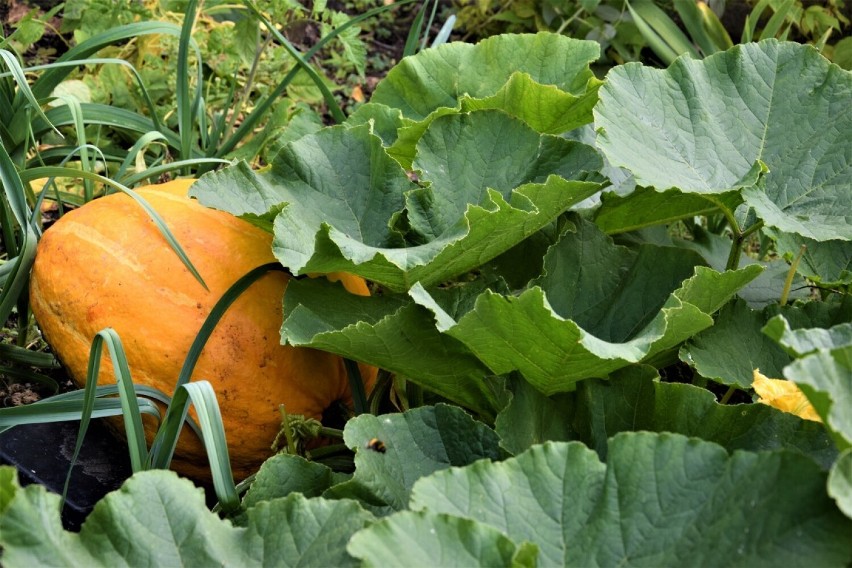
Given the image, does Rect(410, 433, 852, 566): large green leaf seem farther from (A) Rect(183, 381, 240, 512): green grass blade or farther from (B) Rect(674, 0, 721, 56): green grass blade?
(B) Rect(674, 0, 721, 56): green grass blade

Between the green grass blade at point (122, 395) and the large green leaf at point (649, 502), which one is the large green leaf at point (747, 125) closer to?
the large green leaf at point (649, 502)

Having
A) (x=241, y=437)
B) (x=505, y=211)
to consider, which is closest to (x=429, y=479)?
(x=505, y=211)

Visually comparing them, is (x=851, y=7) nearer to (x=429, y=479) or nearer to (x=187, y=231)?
(x=187, y=231)

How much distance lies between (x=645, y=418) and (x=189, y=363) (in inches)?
29.6

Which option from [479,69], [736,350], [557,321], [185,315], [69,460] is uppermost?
[479,69]

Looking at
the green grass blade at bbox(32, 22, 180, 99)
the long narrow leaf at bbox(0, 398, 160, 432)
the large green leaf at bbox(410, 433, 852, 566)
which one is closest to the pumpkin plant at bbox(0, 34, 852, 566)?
the large green leaf at bbox(410, 433, 852, 566)

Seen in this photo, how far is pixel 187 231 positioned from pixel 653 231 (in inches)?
39.1

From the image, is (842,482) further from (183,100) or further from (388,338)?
(183,100)

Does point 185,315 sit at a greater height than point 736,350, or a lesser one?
greater

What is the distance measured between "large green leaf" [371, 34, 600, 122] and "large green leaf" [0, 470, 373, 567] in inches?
42.3

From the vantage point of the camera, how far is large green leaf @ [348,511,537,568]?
3.36 feet

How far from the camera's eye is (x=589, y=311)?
169cm

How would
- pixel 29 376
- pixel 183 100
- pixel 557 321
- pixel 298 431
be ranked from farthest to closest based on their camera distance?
pixel 183 100 → pixel 29 376 → pixel 298 431 → pixel 557 321

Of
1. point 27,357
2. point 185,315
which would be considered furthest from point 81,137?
point 185,315
